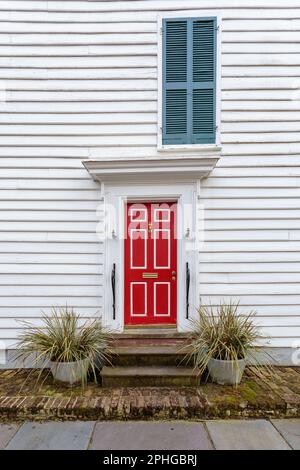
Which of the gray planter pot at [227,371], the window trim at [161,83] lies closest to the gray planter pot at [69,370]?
the gray planter pot at [227,371]

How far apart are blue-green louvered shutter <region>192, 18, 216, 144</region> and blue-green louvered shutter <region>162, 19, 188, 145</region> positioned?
0.14 metres

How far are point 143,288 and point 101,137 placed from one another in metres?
2.31

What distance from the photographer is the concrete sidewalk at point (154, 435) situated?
9.50ft

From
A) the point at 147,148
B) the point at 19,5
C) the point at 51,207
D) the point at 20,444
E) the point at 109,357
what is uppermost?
the point at 19,5

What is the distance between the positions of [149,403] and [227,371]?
1.07 m

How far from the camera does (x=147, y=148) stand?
4551mm

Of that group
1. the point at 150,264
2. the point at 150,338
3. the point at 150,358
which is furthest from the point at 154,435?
the point at 150,264

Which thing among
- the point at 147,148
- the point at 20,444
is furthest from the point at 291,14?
the point at 20,444

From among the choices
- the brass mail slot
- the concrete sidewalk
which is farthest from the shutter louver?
the concrete sidewalk

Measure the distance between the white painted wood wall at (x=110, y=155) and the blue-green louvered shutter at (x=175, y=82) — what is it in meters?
0.19

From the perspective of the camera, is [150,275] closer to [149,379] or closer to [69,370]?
[149,379]

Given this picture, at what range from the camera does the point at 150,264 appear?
459 cm

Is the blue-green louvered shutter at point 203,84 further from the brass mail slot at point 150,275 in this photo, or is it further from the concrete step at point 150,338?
the concrete step at point 150,338

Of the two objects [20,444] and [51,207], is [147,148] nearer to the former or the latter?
[51,207]
